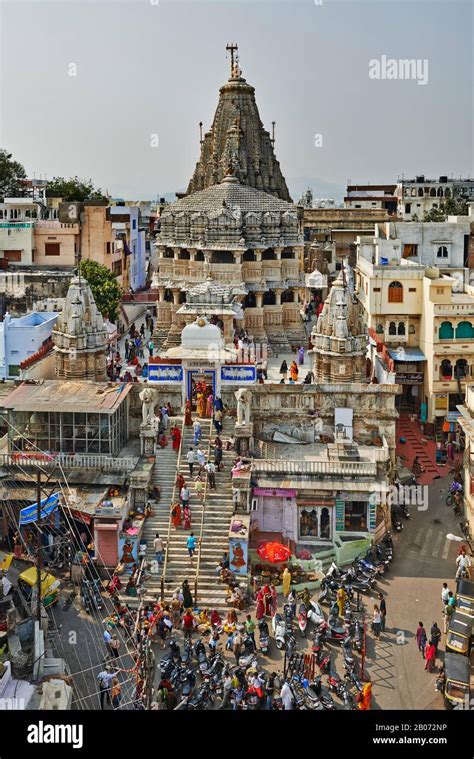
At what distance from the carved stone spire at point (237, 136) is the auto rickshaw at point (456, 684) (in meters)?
36.7

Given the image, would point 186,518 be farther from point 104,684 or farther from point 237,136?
point 237,136

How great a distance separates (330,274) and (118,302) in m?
29.3

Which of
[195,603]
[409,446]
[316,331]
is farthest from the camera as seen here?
[409,446]

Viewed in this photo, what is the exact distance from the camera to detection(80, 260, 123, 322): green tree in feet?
157

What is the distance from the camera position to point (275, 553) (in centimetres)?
2645

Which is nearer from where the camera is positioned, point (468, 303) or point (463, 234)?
point (468, 303)

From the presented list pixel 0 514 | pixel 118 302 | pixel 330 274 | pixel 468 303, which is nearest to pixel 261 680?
pixel 0 514

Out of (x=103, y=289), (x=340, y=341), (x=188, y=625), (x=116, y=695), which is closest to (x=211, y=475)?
(x=188, y=625)

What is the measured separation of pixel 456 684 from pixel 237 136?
39.1 metres

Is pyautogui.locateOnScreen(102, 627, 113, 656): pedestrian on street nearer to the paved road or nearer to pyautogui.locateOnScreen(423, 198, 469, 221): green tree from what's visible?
the paved road

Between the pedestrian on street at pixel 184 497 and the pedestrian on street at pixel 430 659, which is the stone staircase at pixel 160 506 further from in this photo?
the pedestrian on street at pixel 430 659

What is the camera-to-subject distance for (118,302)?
165 ft

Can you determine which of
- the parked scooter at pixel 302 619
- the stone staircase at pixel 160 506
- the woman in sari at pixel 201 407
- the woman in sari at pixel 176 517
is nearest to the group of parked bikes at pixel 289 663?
the parked scooter at pixel 302 619
